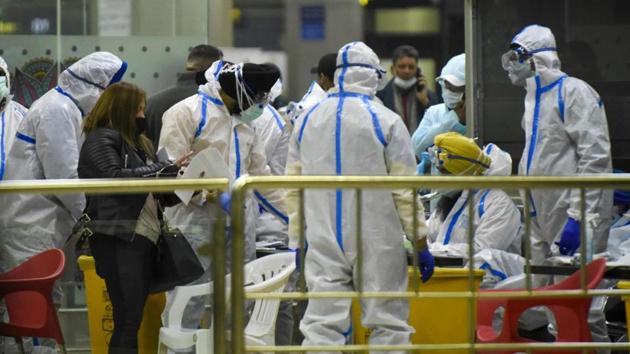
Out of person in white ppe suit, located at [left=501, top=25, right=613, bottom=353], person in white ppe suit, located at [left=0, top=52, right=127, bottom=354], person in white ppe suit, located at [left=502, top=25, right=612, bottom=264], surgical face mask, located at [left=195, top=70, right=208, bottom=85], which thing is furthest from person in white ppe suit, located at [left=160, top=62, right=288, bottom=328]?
person in white ppe suit, located at [left=502, top=25, right=612, bottom=264]

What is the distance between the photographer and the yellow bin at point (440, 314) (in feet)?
15.1

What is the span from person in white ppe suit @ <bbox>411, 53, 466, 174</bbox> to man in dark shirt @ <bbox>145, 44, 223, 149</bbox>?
4.36ft

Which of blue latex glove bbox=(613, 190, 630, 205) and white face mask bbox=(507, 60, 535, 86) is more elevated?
white face mask bbox=(507, 60, 535, 86)

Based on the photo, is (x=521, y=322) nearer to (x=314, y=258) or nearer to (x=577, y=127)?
(x=314, y=258)

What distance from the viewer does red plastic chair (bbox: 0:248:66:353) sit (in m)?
4.43

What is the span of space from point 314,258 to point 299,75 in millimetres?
5946

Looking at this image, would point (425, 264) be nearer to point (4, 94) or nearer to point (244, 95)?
point (244, 95)

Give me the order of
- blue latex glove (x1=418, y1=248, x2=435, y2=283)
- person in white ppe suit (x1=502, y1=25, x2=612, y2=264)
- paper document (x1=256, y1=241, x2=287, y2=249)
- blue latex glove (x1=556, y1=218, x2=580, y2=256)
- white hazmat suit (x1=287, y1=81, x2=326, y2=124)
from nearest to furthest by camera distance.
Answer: blue latex glove (x1=418, y1=248, x2=435, y2=283), blue latex glove (x1=556, y1=218, x2=580, y2=256), paper document (x1=256, y1=241, x2=287, y2=249), person in white ppe suit (x1=502, y1=25, x2=612, y2=264), white hazmat suit (x1=287, y1=81, x2=326, y2=124)

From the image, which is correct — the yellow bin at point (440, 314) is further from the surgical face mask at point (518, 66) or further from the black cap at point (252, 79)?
the surgical face mask at point (518, 66)

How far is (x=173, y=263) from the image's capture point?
4535mm

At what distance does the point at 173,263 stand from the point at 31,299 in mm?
470

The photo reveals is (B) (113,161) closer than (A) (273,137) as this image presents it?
Yes

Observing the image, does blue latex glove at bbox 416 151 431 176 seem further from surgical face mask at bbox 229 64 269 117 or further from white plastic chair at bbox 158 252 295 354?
white plastic chair at bbox 158 252 295 354

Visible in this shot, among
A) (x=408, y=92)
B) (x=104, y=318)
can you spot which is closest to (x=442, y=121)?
(x=408, y=92)
